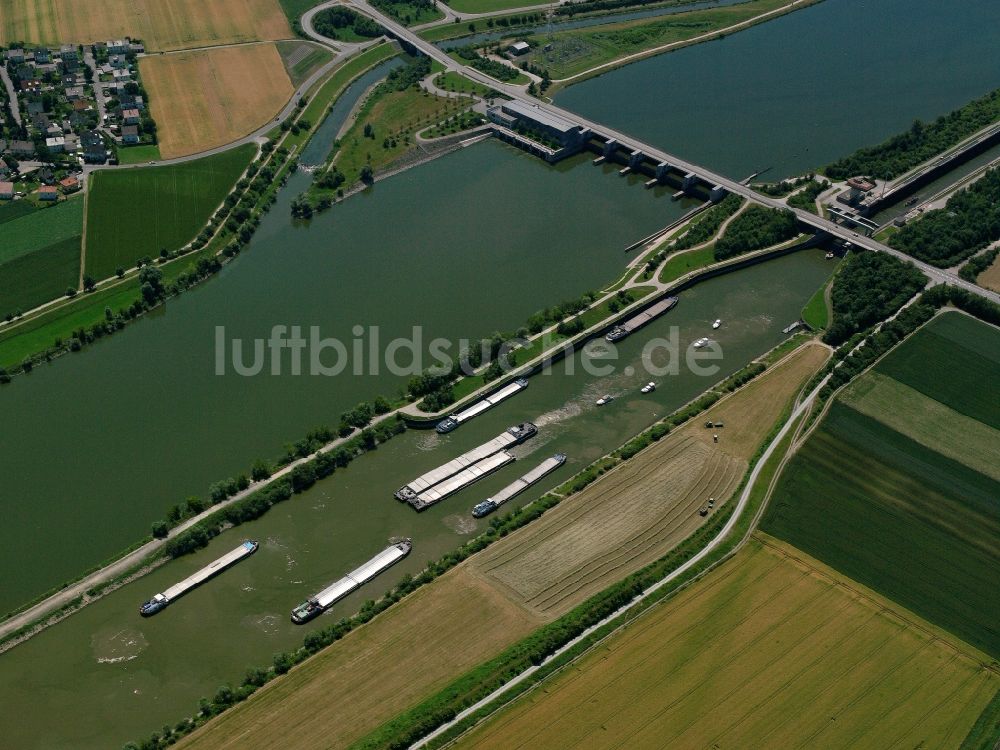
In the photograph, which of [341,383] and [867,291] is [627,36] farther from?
[341,383]

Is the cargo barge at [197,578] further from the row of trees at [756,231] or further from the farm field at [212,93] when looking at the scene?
the farm field at [212,93]

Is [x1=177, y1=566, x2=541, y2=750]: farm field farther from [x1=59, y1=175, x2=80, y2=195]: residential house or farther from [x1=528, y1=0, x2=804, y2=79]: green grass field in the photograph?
[x1=528, y1=0, x2=804, y2=79]: green grass field

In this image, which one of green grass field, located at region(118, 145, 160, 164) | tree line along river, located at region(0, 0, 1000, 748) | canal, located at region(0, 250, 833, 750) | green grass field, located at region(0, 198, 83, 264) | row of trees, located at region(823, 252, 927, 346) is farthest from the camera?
green grass field, located at region(118, 145, 160, 164)

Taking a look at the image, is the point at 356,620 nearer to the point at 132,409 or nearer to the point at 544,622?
the point at 544,622

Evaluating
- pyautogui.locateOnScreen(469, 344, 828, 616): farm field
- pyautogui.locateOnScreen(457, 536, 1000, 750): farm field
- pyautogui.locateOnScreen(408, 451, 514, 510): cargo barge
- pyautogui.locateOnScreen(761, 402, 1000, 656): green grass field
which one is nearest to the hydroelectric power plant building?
pyautogui.locateOnScreen(469, 344, 828, 616): farm field

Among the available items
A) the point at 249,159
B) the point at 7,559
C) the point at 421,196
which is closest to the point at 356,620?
the point at 7,559

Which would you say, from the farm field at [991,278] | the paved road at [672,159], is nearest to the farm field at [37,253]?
the paved road at [672,159]

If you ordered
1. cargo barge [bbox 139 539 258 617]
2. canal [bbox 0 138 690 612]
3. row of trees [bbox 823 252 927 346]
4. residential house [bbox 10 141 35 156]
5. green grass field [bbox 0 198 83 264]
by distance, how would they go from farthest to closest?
residential house [bbox 10 141 35 156], green grass field [bbox 0 198 83 264], row of trees [bbox 823 252 927 346], canal [bbox 0 138 690 612], cargo barge [bbox 139 539 258 617]
